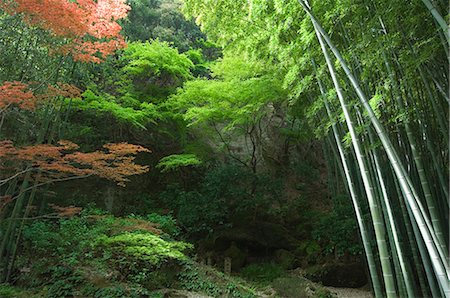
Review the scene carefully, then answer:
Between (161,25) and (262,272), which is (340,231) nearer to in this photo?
(262,272)

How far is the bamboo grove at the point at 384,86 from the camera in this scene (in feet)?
7.44

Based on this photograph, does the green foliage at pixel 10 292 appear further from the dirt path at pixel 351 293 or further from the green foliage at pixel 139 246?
the dirt path at pixel 351 293

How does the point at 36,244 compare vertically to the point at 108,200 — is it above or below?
below

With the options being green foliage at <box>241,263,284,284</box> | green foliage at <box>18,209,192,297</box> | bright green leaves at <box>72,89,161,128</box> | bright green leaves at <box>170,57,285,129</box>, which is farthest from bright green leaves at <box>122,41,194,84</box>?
green foliage at <box>241,263,284,284</box>

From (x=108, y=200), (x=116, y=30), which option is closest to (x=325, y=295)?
(x=116, y=30)

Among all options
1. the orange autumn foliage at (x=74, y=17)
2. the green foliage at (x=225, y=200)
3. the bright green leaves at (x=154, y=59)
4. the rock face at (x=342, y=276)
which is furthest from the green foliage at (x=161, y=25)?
the rock face at (x=342, y=276)

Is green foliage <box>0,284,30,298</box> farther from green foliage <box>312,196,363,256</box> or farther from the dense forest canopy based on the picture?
green foliage <box>312,196,363,256</box>

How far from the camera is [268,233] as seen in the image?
7.98 meters

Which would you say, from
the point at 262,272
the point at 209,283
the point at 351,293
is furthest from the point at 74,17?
the point at 351,293

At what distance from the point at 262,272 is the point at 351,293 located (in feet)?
5.99

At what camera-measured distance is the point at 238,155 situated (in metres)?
10.7

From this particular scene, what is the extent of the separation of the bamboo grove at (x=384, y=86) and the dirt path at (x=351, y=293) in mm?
1310

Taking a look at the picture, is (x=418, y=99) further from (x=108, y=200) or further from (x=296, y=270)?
(x=108, y=200)

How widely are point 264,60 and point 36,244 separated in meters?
4.59
